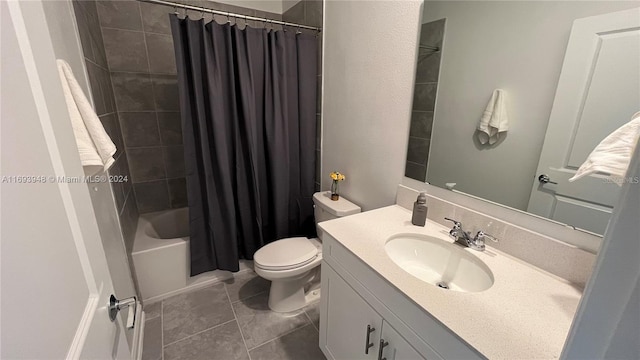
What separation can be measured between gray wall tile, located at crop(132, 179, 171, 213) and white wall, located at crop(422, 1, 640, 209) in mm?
2250

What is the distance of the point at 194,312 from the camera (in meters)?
1.75

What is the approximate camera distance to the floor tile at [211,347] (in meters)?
1.45

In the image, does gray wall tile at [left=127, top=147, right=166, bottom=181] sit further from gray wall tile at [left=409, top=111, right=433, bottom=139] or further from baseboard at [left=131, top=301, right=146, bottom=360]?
gray wall tile at [left=409, top=111, right=433, bottom=139]

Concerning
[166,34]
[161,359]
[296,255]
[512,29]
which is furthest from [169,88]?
[512,29]

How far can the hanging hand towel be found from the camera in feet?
2.18

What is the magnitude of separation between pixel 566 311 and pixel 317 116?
1.75 meters

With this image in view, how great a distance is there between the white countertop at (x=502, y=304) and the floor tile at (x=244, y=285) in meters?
1.20

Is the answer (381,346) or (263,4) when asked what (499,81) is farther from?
(263,4)

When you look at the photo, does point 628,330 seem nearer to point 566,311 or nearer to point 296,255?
point 566,311

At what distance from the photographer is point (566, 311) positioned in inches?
28.5

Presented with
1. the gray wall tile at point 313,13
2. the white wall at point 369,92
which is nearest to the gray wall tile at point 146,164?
the white wall at point 369,92

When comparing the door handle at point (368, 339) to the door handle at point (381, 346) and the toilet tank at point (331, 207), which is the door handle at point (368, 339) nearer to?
the door handle at point (381, 346)

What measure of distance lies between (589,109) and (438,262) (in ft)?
2.39

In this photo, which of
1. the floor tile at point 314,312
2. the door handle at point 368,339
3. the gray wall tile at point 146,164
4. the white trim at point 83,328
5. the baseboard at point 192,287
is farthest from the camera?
the gray wall tile at point 146,164
